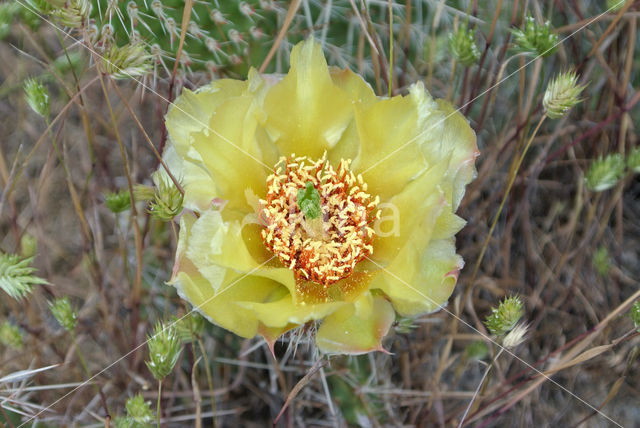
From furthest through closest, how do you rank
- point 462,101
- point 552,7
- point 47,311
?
1. point 552,7
2. point 47,311
3. point 462,101

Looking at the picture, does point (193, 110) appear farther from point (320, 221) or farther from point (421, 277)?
point (421, 277)

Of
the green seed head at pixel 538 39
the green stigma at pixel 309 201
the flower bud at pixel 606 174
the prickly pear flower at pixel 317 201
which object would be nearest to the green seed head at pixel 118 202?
the prickly pear flower at pixel 317 201

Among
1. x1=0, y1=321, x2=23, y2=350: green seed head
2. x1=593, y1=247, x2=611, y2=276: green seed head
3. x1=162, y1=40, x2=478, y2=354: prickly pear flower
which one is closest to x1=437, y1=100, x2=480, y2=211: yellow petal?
x1=162, y1=40, x2=478, y2=354: prickly pear flower

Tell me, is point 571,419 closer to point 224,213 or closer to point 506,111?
point 506,111

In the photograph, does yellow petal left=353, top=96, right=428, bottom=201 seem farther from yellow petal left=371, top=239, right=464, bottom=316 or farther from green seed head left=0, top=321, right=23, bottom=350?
green seed head left=0, top=321, right=23, bottom=350

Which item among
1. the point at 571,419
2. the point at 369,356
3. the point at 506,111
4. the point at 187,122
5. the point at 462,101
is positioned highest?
the point at 187,122

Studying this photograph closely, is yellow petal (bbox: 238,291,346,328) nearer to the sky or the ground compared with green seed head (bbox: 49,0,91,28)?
nearer to the ground

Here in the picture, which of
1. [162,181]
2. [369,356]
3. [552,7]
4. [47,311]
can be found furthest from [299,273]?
[552,7]
